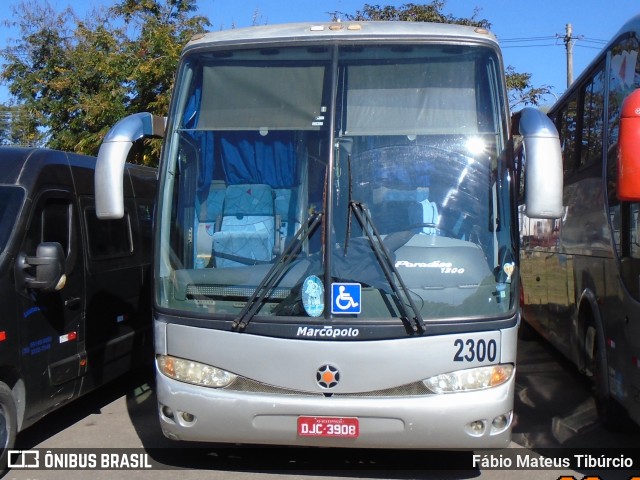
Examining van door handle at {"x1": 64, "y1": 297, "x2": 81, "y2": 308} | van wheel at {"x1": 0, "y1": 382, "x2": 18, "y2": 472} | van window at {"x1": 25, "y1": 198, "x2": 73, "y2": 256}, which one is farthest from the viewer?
van door handle at {"x1": 64, "y1": 297, "x2": 81, "y2": 308}

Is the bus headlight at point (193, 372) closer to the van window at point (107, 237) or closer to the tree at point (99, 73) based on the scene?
the van window at point (107, 237)

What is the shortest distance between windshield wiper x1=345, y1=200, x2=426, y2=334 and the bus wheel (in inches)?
101

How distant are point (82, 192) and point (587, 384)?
605 centimetres

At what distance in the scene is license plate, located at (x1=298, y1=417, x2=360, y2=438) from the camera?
16.3 feet

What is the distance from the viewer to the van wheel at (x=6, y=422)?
5.62 metres

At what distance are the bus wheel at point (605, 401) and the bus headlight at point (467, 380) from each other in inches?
79.6

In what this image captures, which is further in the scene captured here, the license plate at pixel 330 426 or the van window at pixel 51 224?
the van window at pixel 51 224

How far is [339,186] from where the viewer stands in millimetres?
5215

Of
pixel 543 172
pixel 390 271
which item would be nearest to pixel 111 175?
pixel 390 271

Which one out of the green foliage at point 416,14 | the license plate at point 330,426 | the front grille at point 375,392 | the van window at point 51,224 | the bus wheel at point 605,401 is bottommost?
the bus wheel at point 605,401

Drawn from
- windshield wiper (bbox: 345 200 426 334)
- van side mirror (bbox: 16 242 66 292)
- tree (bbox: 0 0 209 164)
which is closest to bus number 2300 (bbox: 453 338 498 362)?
windshield wiper (bbox: 345 200 426 334)

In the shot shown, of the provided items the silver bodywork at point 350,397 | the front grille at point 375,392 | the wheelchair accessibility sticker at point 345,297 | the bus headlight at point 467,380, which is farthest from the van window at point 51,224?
the bus headlight at point 467,380

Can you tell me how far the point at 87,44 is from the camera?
54.7 feet

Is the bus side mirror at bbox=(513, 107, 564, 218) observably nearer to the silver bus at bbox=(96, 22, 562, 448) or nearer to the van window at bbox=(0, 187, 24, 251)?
the silver bus at bbox=(96, 22, 562, 448)
